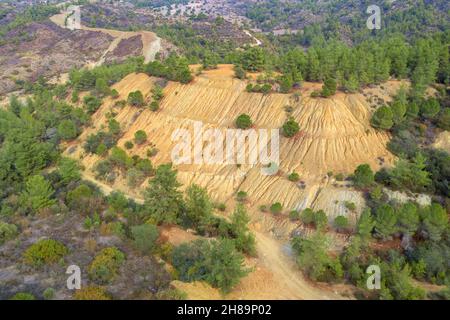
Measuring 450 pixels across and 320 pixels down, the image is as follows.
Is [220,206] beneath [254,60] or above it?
beneath

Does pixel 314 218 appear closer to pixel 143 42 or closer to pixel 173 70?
pixel 173 70

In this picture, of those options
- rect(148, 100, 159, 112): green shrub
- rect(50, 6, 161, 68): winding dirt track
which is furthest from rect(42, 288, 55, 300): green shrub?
rect(50, 6, 161, 68): winding dirt track

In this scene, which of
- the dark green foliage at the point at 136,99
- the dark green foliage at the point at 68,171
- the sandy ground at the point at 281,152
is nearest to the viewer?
the sandy ground at the point at 281,152

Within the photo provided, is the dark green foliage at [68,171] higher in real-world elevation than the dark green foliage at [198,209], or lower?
lower

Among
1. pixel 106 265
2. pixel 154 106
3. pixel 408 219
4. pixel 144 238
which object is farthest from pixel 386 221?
pixel 154 106

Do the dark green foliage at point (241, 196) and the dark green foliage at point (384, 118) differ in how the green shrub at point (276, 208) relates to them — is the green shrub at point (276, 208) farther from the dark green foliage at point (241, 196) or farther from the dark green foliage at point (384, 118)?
the dark green foliage at point (384, 118)

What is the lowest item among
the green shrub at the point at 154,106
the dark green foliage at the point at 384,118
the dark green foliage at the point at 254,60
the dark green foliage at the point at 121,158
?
the dark green foliage at the point at 121,158

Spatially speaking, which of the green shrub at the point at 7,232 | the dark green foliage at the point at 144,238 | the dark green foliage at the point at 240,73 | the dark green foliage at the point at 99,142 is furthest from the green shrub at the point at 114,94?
the dark green foliage at the point at 144,238
